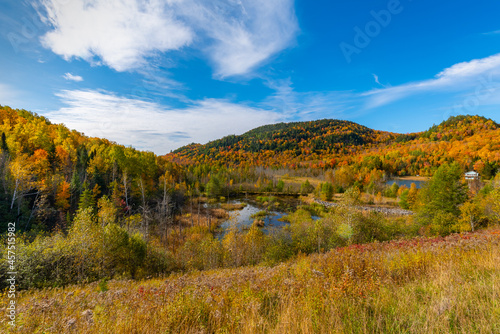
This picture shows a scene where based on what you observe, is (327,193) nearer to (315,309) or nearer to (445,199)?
(445,199)

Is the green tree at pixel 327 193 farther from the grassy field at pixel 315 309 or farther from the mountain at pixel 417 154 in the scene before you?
the grassy field at pixel 315 309

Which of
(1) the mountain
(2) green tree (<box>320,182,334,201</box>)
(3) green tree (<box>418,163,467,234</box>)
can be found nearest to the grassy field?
(3) green tree (<box>418,163,467,234</box>)

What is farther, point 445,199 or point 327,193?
point 327,193

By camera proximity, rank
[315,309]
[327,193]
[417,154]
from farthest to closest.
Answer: [417,154] → [327,193] → [315,309]

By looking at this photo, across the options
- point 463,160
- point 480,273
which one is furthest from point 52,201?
point 463,160

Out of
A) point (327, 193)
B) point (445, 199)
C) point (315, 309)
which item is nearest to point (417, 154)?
point (327, 193)

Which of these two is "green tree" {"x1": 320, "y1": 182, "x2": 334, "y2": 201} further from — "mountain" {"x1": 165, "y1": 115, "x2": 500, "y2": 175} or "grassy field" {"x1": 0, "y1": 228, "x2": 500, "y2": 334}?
"grassy field" {"x1": 0, "y1": 228, "x2": 500, "y2": 334}

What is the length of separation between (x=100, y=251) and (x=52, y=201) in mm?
30836

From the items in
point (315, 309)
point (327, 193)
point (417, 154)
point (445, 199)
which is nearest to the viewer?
point (315, 309)

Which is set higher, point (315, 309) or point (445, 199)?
point (315, 309)

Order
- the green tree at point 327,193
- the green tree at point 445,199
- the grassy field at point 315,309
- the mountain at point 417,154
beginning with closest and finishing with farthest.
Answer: the grassy field at point 315,309
the green tree at point 445,199
the green tree at point 327,193
the mountain at point 417,154

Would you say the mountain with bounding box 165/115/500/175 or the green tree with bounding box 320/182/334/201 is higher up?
the mountain with bounding box 165/115/500/175

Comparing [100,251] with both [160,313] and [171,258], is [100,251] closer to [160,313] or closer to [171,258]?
[171,258]

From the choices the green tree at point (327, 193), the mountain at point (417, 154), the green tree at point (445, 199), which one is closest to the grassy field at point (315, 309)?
the green tree at point (445, 199)
